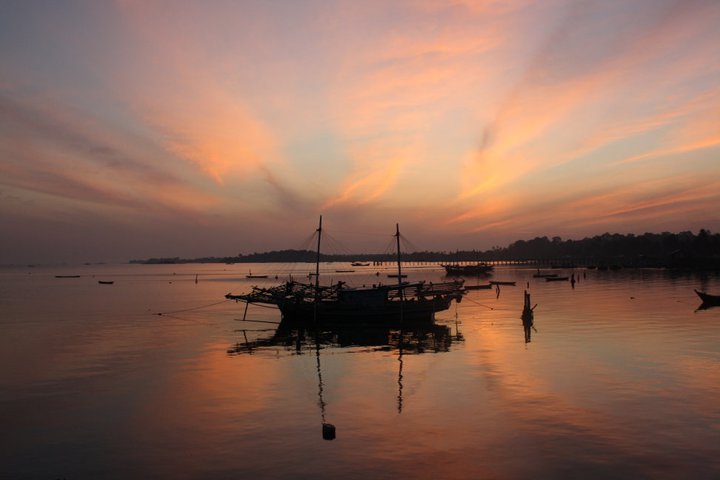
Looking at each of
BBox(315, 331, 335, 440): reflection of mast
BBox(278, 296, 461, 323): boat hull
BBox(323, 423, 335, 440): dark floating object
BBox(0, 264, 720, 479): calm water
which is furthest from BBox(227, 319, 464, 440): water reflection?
BBox(323, 423, 335, 440): dark floating object

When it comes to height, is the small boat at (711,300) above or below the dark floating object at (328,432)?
above

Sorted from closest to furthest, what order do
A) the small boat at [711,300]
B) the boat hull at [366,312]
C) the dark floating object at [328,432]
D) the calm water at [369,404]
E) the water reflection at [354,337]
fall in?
the calm water at [369,404]
the dark floating object at [328,432]
the water reflection at [354,337]
the boat hull at [366,312]
the small boat at [711,300]

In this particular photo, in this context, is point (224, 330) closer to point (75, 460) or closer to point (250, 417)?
point (250, 417)

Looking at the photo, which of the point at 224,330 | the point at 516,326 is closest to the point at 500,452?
the point at 516,326

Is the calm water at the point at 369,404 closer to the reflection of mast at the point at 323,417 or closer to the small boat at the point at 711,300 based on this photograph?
the reflection of mast at the point at 323,417

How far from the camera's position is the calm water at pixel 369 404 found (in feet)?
57.9

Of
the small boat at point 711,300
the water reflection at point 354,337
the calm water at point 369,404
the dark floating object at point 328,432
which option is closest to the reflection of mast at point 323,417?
the dark floating object at point 328,432

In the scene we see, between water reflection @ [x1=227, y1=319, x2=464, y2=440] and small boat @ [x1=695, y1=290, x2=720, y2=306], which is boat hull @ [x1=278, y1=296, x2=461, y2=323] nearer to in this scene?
water reflection @ [x1=227, y1=319, x2=464, y2=440]

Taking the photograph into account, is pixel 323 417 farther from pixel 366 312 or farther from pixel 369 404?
pixel 366 312

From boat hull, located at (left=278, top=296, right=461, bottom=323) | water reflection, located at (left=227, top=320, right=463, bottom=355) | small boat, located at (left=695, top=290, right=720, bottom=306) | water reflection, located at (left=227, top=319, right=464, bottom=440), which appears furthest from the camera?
small boat, located at (left=695, top=290, right=720, bottom=306)

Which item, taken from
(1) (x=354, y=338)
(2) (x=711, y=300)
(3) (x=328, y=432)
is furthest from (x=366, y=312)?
(2) (x=711, y=300)

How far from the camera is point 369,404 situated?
24.8m

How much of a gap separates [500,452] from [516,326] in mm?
36274

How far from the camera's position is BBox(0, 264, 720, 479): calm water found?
17.7m
